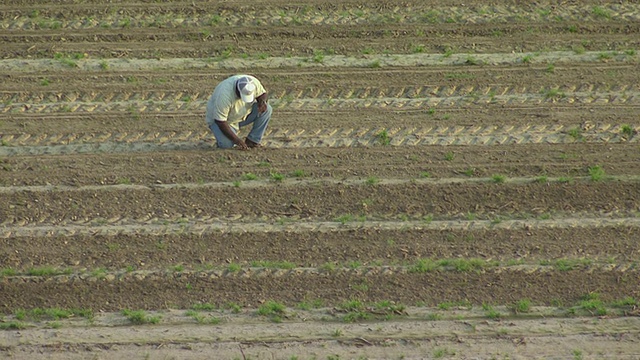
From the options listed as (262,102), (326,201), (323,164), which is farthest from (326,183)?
(262,102)

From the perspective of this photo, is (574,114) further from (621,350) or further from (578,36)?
(621,350)

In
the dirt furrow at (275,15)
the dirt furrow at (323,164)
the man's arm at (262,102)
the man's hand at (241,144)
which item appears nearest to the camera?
the dirt furrow at (323,164)

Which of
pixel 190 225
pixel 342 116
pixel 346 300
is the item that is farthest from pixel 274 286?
pixel 342 116

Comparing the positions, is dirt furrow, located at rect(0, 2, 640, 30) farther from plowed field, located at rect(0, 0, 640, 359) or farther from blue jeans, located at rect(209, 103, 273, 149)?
blue jeans, located at rect(209, 103, 273, 149)

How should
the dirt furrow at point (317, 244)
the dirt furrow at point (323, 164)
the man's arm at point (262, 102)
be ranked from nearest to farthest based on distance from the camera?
the dirt furrow at point (317, 244), the dirt furrow at point (323, 164), the man's arm at point (262, 102)

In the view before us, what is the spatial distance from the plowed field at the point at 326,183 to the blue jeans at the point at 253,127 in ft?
0.58

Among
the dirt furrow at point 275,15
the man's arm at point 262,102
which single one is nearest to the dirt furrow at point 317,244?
the man's arm at point 262,102

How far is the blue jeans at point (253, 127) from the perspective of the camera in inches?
508

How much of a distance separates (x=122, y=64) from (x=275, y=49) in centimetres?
233

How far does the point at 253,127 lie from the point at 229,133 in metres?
0.41

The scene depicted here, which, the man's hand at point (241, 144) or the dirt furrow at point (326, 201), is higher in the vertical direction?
the man's hand at point (241, 144)

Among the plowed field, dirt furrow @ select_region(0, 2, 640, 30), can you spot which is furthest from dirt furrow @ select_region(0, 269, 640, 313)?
dirt furrow @ select_region(0, 2, 640, 30)

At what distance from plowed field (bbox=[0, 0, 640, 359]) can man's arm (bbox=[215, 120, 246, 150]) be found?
15 cm

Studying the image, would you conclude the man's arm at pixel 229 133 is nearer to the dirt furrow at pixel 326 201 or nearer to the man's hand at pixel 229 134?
the man's hand at pixel 229 134
